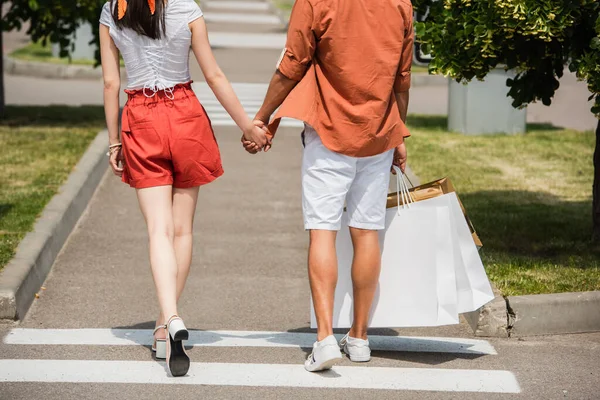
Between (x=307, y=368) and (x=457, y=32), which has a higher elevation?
(x=457, y=32)

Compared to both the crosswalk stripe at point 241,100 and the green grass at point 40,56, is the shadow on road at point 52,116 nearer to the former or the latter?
the crosswalk stripe at point 241,100

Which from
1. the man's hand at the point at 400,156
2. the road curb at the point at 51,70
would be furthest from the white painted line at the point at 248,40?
the man's hand at the point at 400,156

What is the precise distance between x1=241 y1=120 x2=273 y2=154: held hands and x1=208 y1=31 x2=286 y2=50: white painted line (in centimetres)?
1873

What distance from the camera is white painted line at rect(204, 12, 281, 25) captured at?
30.2 meters

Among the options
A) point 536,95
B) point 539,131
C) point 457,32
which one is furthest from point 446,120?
point 457,32

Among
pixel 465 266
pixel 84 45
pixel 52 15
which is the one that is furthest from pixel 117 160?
pixel 84 45

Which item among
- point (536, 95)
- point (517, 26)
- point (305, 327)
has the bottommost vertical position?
point (305, 327)

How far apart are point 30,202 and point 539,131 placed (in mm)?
7127

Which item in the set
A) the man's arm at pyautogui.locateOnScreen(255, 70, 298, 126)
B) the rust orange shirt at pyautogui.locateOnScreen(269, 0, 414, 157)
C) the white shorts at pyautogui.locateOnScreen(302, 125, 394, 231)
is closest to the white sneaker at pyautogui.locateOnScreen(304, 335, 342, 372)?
the white shorts at pyautogui.locateOnScreen(302, 125, 394, 231)

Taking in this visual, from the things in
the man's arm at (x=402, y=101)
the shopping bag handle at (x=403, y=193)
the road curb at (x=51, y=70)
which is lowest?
the road curb at (x=51, y=70)

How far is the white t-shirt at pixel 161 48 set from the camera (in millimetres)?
5000

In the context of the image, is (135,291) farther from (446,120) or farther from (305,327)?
(446,120)

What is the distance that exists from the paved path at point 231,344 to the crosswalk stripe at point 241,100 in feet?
17.6

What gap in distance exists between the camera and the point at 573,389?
196 inches
